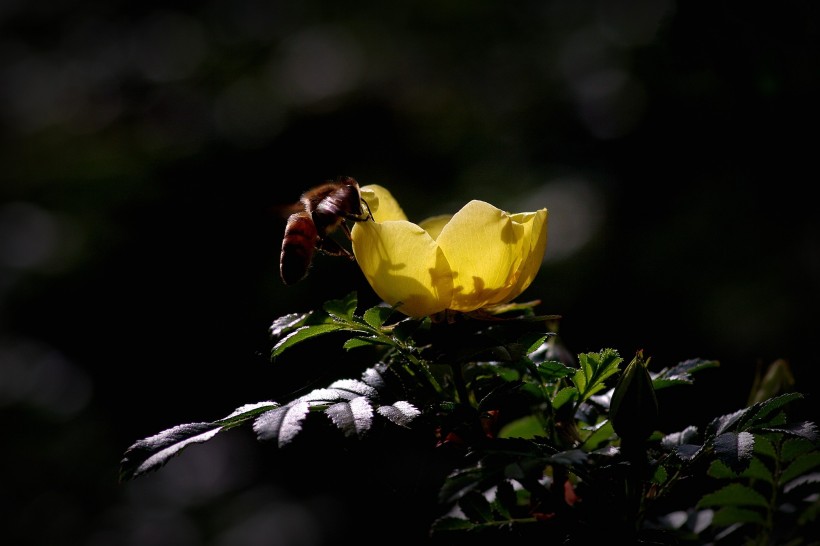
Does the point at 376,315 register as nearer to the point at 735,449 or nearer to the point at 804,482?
the point at 735,449

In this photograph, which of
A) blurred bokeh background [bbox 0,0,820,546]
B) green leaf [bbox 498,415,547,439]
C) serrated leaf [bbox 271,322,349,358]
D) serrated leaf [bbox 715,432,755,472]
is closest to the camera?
serrated leaf [bbox 715,432,755,472]

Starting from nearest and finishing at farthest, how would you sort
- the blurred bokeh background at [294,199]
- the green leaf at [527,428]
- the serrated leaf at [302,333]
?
the serrated leaf at [302,333]
the green leaf at [527,428]
the blurred bokeh background at [294,199]

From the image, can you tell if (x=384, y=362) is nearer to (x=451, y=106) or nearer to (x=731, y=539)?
(x=731, y=539)

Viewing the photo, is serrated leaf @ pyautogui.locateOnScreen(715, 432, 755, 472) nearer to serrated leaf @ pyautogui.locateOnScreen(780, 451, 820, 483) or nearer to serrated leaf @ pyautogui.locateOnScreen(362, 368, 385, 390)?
serrated leaf @ pyautogui.locateOnScreen(780, 451, 820, 483)

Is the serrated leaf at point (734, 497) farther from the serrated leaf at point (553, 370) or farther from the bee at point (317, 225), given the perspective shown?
the bee at point (317, 225)

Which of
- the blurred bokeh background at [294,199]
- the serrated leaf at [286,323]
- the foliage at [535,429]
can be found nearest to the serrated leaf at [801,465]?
the foliage at [535,429]

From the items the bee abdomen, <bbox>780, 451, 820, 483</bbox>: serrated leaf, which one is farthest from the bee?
<bbox>780, 451, 820, 483</bbox>: serrated leaf

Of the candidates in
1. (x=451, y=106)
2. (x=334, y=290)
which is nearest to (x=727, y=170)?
(x=451, y=106)
